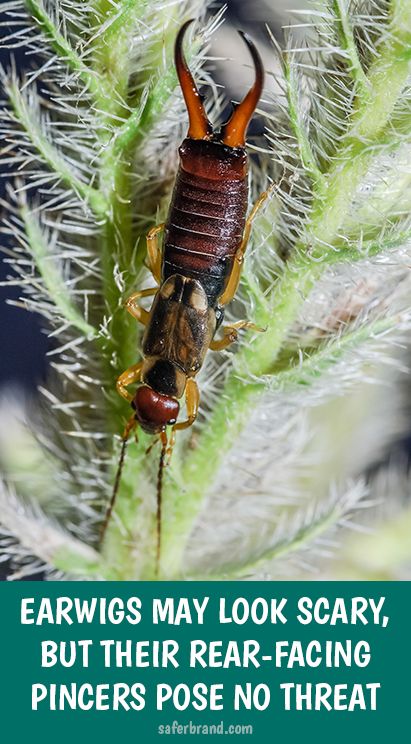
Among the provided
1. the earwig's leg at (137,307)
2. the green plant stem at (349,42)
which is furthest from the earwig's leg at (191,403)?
the green plant stem at (349,42)

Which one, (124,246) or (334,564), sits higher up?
(124,246)

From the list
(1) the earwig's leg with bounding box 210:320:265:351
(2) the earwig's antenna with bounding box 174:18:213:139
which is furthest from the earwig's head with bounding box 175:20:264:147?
(1) the earwig's leg with bounding box 210:320:265:351

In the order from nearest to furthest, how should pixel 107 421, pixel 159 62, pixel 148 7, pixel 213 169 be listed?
pixel 148 7
pixel 159 62
pixel 213 169
pixel 107 421

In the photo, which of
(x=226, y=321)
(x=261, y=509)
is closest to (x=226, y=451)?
(x=226, y=321)

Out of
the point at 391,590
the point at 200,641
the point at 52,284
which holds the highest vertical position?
the point at 52,284

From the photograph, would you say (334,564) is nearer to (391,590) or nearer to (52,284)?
(391,590)

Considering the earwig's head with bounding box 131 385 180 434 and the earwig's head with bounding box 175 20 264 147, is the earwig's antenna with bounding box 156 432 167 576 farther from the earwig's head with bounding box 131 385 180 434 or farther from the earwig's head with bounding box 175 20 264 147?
the earwig's head with bounding box 175 20 264 147

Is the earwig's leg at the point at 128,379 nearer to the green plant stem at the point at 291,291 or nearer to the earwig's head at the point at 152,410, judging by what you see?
the earwig's head at the point at 152,410
